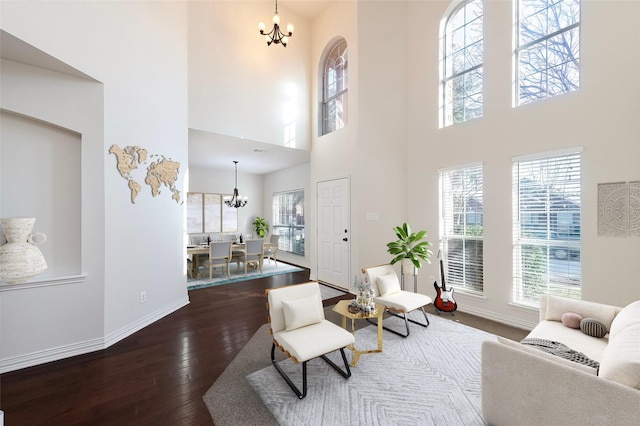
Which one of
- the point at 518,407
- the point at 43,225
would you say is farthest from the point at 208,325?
the point at 518,407

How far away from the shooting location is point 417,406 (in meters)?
1.89

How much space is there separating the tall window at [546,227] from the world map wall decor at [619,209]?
0.63 feet

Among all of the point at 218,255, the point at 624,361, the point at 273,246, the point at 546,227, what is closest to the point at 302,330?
the point at 624,361

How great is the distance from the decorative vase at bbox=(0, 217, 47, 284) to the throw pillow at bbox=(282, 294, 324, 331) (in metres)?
2.08

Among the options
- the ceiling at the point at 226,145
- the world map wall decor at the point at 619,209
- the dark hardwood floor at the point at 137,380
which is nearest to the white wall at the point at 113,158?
the ceiling at the point at 226,145

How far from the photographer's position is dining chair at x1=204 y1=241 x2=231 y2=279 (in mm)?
5472

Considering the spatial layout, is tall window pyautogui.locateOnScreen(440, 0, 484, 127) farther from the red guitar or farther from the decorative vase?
the decorative vase

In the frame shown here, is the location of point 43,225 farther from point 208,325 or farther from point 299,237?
point 299,237

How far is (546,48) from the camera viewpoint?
3256mm

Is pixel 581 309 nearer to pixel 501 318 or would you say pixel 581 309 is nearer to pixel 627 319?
pixel 627 319

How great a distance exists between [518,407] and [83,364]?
3.55m

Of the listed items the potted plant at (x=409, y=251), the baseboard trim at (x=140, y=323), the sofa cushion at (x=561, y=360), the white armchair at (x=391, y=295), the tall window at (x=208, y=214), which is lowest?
the baseboard trim at (x=140, y=323)

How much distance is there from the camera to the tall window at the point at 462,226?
12.4 feet

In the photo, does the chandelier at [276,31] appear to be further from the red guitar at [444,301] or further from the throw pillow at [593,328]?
the throw pillow at [593,328]
